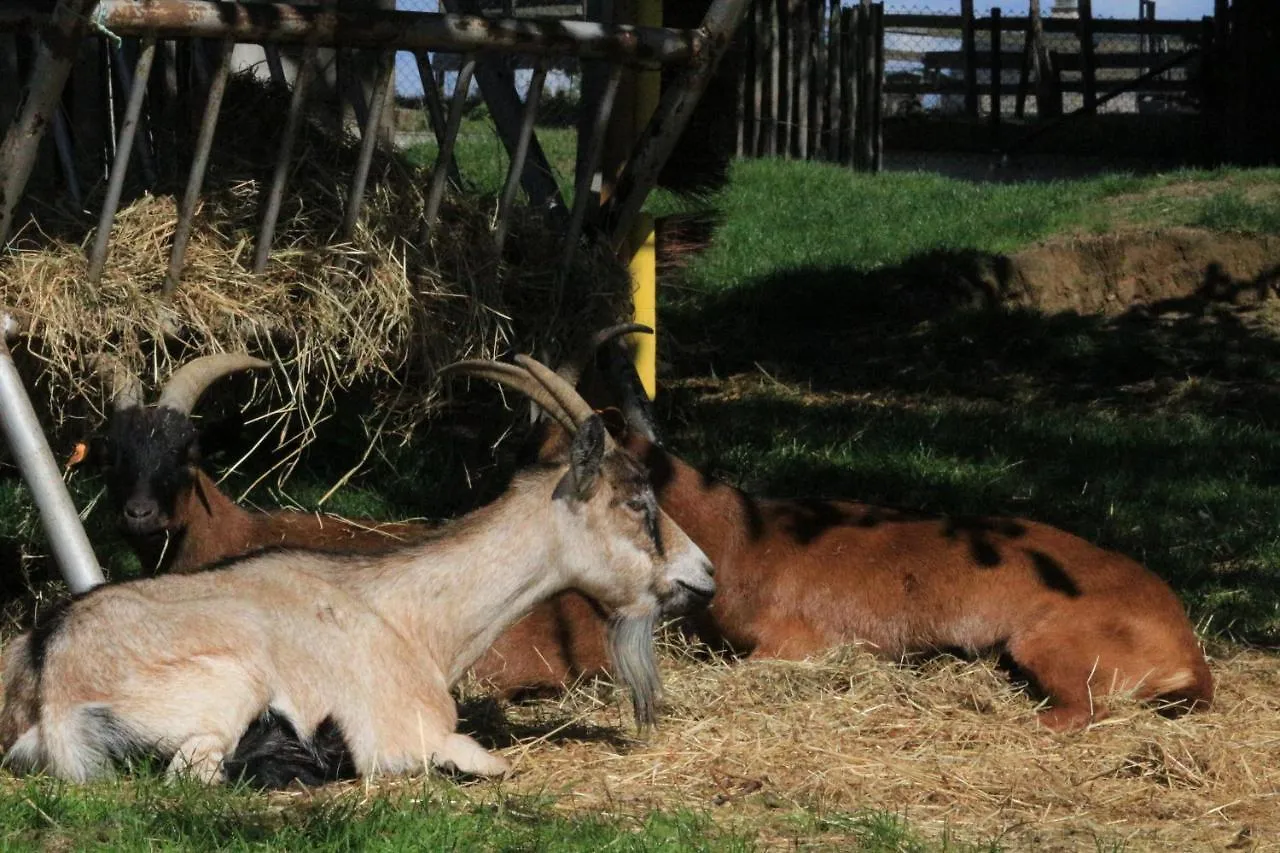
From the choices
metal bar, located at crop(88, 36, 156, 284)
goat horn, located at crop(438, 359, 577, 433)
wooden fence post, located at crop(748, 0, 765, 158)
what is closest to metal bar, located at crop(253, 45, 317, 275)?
metal bar, located at crop(88, 36, 156, 284)

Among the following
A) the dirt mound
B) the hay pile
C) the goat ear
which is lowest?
the dirt mound

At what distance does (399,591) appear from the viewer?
18.1ft

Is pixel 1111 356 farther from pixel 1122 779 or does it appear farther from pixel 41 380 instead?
pixel 41 380

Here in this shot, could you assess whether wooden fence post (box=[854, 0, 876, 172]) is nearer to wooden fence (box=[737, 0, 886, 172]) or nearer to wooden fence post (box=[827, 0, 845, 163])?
wooden fence (box=[737, 0, 886, 172])

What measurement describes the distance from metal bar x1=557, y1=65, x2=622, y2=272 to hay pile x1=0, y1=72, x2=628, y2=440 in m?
0.15

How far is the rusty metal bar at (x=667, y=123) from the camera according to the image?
7.20m

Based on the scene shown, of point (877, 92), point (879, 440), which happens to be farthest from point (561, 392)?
point (877, 92)

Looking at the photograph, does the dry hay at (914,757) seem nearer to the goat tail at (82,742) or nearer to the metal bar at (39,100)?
the goat tail at (82,742)

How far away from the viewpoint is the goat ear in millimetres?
5445

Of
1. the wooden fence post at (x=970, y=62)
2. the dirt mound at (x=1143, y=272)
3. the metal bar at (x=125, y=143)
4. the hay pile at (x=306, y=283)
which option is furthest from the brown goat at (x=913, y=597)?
the wooden fence post at (x=970, y=62)

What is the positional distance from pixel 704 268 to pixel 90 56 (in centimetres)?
740

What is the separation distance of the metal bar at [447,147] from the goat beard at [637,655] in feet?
6.78

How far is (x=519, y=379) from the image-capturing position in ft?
18.8

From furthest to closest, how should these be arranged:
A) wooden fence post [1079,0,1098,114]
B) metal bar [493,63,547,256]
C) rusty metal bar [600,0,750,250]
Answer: wooden fence post [1079,0,1098,114]
rusty metal bar [600,0,750,250]
metal bar [493,63,547,256]
